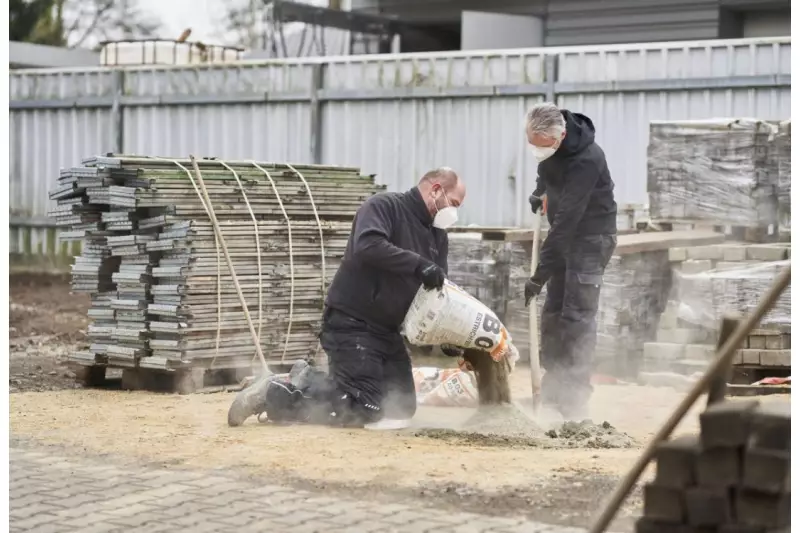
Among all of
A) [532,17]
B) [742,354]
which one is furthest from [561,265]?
[532,17]

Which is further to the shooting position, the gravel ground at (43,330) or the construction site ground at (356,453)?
the gravel ground at (43,330)

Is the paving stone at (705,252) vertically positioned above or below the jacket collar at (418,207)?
below

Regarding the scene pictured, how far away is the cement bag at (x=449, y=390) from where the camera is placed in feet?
28.8

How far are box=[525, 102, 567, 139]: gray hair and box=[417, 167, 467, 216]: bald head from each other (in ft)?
2.08

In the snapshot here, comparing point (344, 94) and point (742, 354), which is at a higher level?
point (344, 94)

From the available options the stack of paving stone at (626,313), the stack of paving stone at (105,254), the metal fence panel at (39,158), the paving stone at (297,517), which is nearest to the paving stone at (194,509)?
the paving stone at (297,517)

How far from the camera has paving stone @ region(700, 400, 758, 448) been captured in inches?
146

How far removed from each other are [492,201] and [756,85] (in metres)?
3.14

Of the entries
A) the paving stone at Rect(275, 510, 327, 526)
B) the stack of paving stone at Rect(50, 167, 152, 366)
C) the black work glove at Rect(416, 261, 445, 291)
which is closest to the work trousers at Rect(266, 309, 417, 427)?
the black work glove at Rect(416, 261, 445, 291)

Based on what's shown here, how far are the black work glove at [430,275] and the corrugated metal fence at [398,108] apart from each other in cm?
586

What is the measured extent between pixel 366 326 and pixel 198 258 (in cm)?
190

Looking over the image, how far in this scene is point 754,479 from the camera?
3701 mm

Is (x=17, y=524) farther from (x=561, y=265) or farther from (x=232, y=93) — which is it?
(x=232, y=93)

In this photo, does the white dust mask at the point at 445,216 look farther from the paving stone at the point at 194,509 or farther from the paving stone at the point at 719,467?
the paving stone at the point at 719,467
